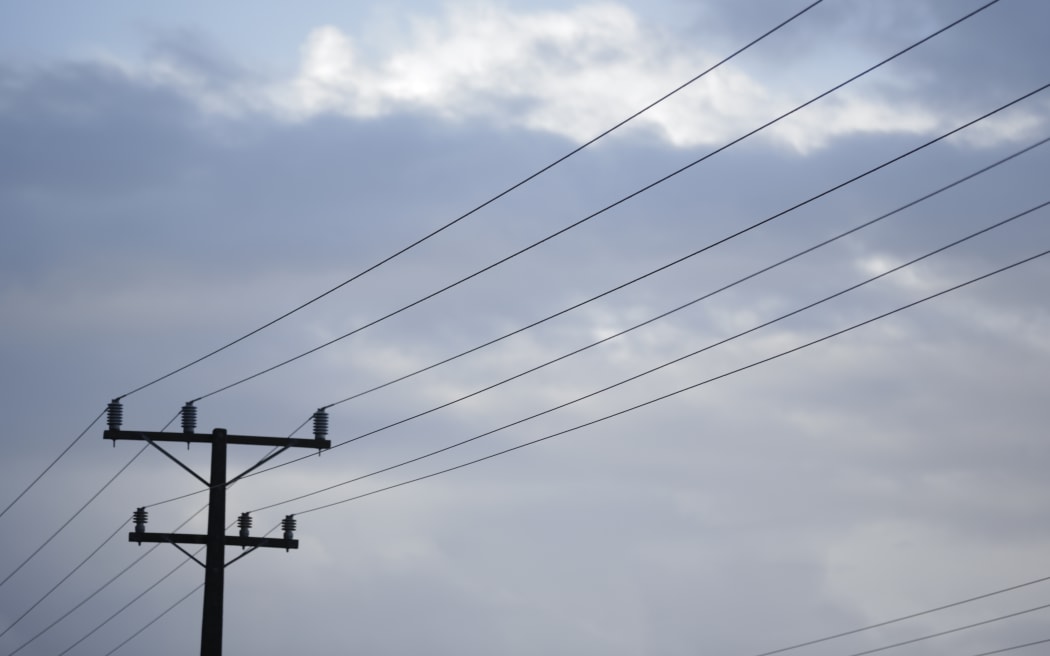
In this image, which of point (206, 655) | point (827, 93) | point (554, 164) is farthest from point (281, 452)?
point (827, 93)

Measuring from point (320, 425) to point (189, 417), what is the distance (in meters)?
2.44

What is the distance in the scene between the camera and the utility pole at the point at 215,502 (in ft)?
99.6

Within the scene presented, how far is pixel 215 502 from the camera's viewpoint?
102ft

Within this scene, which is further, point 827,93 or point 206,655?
point 206,655

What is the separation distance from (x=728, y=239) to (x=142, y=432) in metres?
14.2

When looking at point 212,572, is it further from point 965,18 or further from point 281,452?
point 965,18

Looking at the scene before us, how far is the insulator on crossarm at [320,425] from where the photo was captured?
32000 millimetres

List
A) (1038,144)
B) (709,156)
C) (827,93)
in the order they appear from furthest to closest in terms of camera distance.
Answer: (709,156) → (827,93) → (1038,144)

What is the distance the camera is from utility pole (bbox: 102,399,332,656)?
99.6 ft

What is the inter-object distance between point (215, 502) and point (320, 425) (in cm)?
243

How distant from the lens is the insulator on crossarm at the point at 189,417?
31.7 m

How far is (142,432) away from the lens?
→ 3188 cm

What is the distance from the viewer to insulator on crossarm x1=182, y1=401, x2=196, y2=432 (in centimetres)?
3172

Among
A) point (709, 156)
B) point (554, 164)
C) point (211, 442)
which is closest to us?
point (709, 156)
